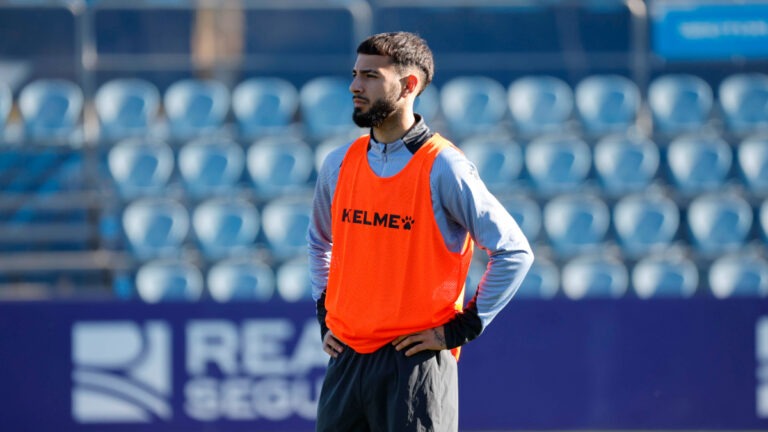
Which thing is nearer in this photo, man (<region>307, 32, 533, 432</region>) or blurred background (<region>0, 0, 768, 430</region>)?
man (<region>307, 32, 533, 432</region>)

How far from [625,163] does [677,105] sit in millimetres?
792

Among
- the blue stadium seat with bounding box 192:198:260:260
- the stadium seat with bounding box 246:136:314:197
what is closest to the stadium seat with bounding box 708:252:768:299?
the stadium seat with bounding box 246:136:314:197

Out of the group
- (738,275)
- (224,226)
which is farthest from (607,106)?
(224,226)

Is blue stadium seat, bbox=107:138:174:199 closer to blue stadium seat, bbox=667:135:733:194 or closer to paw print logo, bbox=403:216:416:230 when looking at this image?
blue stadium seat, bbox=667:135:733:194

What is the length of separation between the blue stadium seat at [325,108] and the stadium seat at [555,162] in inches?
58.2

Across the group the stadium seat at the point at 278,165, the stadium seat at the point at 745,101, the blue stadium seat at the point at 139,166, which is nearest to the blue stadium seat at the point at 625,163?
the stadium seat at the point at 745,101

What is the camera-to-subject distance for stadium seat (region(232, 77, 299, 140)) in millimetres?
8414

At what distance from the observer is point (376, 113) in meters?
3.29

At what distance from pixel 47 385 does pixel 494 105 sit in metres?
4.18

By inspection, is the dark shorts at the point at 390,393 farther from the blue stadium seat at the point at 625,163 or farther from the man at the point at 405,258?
the blue stadium seat at the point at 625,163

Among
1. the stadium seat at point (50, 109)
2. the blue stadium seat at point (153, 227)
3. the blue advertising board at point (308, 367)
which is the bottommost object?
the blue advertising board at point (308, 367)

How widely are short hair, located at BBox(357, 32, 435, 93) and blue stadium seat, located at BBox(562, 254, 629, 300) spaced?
474 cm

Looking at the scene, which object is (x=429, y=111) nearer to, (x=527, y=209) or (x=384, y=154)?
(x=527, y=209)

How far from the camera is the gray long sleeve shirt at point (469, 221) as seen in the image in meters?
3.22
